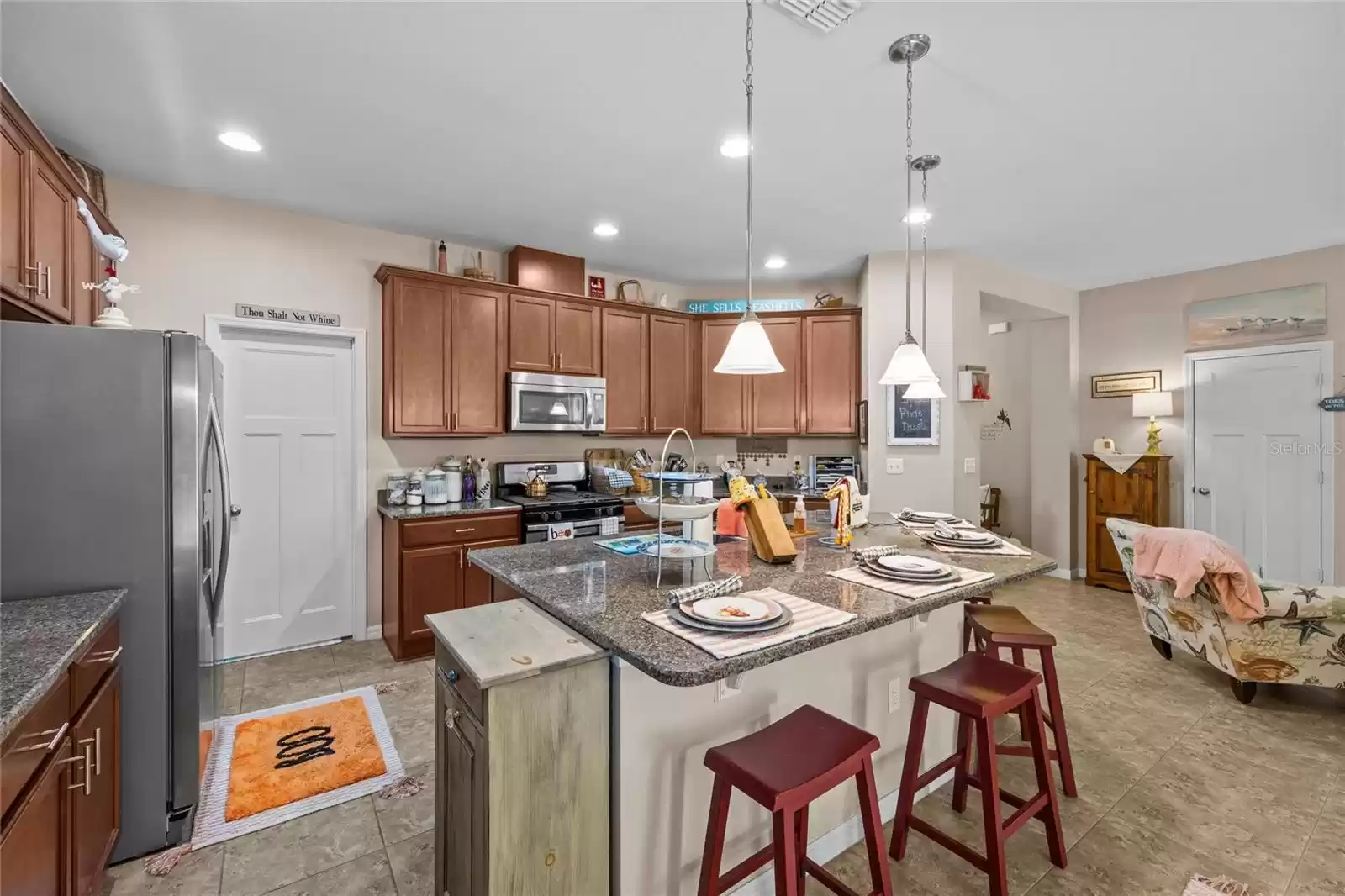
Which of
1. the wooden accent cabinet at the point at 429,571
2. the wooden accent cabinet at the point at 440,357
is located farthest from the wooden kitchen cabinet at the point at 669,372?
the wooden accent cabinet at the point at 429,571

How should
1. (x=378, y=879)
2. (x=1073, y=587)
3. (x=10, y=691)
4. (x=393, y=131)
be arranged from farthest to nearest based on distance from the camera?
(x=1073, y=587)
(x=393, y=131)
(x=378, y=879)
(x=10, y=691)

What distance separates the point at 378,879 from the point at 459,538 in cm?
197

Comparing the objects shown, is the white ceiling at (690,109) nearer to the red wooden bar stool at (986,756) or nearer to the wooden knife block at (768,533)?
the wooden knife block at (768,533)

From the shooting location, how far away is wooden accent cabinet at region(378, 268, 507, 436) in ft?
11.9

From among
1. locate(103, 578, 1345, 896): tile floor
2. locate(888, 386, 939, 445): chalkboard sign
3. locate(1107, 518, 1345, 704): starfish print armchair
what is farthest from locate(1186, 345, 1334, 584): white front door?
locate(888, 386, 939, 445): chalkboard sign

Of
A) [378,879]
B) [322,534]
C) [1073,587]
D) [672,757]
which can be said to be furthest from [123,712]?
[1073,587]

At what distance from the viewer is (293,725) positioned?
8.83ft

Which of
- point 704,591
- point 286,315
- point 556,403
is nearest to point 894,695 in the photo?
point 704,591

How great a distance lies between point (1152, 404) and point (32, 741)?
6708 mm

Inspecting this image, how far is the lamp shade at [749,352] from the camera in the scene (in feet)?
6.50

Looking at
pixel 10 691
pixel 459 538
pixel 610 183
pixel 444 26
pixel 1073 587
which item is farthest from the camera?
pixel 1073 587

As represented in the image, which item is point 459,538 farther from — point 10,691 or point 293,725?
point 10,691

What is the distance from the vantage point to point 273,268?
3.49 meters

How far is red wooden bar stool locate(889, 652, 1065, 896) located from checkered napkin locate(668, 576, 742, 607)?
699 mm
